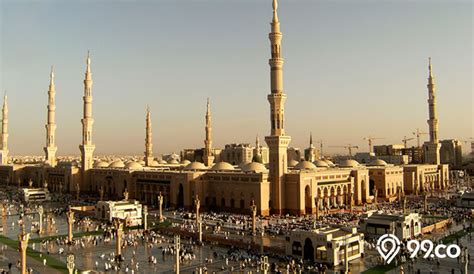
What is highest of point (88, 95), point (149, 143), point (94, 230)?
point (88, 95)

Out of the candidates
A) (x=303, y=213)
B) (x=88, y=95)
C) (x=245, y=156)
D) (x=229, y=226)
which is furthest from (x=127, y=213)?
(x=245, y=156)

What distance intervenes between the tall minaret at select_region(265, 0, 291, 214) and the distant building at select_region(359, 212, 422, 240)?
10294 millimetres

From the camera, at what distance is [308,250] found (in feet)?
83.4

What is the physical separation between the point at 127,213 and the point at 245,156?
230 ft

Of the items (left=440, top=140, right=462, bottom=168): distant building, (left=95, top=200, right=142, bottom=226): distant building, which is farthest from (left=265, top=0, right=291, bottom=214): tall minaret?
(left=440, top=140, right=462, bottom=168): distant building

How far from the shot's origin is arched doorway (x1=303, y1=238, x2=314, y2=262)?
25.2 m

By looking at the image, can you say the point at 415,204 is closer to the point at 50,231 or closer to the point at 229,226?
the point at 229,226

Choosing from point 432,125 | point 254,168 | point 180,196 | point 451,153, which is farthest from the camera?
point 451,153

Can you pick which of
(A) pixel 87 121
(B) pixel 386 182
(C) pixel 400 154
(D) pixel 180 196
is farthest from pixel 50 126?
(C) pixel 400 154

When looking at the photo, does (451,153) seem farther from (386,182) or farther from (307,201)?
(307,201)

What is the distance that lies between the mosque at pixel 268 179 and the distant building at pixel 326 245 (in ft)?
39.6

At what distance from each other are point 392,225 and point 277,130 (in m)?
14.8

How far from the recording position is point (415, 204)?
48375 mm

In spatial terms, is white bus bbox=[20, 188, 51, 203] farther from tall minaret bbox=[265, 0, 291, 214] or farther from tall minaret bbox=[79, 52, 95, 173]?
tall minaret bbox=[265, 0, 291, 214]
